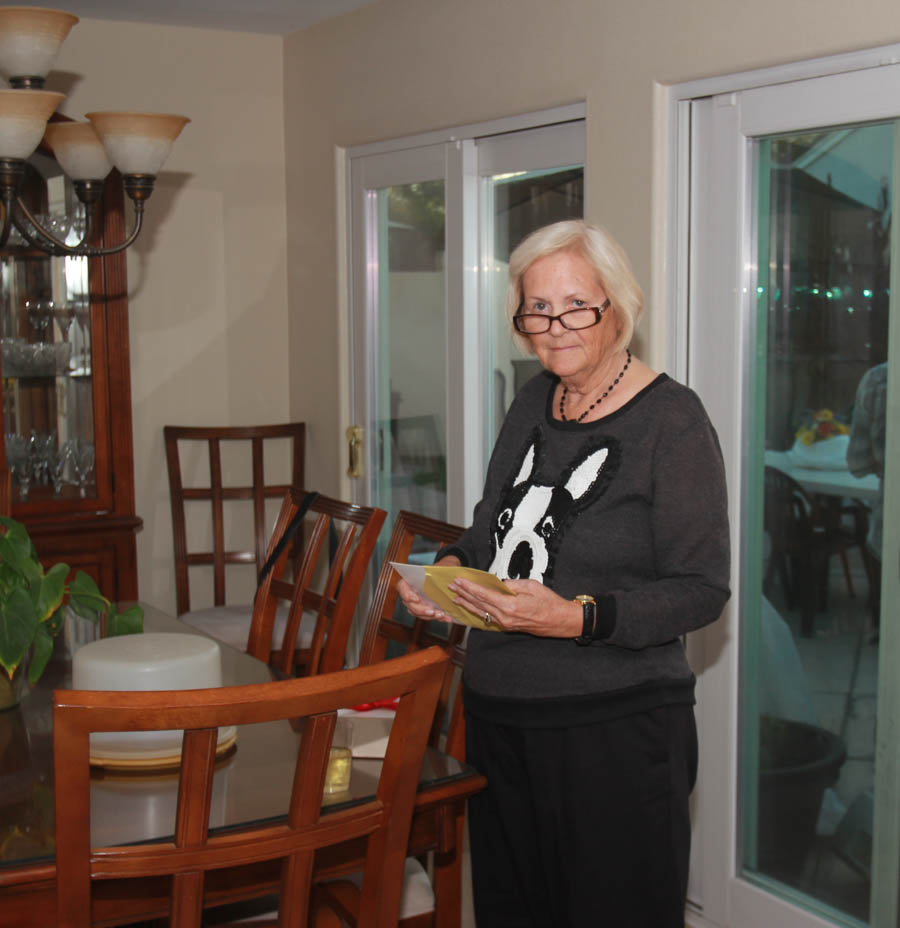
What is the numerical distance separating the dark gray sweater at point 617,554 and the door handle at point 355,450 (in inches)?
84.2

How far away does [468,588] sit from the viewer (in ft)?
5.68

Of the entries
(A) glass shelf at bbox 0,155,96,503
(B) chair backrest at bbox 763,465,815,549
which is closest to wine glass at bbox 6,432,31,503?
(A) glass shelf at bbox 0,155,96,503

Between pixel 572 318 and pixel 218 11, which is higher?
pixel 218 11

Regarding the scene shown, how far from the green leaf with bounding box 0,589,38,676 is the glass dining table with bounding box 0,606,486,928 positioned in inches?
5.2

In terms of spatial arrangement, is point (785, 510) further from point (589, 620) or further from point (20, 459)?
point (20, 459)

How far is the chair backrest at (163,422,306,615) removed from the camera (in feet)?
13.5

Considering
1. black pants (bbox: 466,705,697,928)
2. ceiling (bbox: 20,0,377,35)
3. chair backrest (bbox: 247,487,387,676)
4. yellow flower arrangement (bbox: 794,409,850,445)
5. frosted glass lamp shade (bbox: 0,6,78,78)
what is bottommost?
black pants (bbox: 466,705,697,928)

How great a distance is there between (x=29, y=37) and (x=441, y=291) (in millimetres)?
1565

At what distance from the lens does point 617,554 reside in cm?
184

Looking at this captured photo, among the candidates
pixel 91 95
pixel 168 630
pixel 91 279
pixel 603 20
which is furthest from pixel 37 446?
pixel 603 20

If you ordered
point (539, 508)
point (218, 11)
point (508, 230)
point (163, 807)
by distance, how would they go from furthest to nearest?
point (218, 11) < point (508, 230) < point (539, 508) < point (163, 807)

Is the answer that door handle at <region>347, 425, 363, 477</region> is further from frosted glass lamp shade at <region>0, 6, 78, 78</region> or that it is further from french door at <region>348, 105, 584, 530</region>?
frosted glass lamp shade at <region>0, 6, 78, 78</region>

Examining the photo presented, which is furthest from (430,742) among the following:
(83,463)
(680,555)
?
(83,463)

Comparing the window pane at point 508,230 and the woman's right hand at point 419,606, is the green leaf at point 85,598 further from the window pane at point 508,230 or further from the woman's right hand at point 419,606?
the window pane at point 508,230
